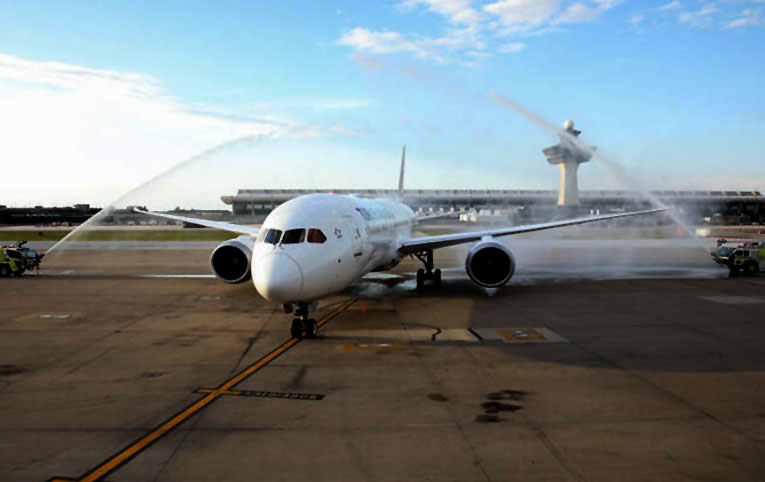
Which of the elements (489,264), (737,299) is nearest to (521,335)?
(489,264)

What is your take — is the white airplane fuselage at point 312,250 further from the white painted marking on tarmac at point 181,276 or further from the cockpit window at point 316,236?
the white painted marking on tarmac at point 181,276

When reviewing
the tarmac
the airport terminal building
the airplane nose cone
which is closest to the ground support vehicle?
the tarmac

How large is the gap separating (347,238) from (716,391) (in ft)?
31.9

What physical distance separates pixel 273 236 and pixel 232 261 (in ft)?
22.1

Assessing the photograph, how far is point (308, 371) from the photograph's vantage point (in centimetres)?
1131

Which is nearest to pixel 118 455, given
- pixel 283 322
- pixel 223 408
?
pixel 223 408

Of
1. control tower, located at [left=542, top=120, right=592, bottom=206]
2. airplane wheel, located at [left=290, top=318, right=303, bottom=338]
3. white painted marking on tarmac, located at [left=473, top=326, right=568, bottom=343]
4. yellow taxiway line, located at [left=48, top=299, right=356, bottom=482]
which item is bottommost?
yellow taxiway line, located at [left=48, top=299, right=356, bottom=482]

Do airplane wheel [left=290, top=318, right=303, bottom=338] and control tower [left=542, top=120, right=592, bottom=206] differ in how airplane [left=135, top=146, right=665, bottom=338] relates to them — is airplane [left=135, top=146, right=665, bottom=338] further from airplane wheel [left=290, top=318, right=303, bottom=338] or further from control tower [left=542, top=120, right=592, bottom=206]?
control tower [left=542, top=120, right=592, bottom=206]

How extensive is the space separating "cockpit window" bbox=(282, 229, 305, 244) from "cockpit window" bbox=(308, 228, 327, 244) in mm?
190

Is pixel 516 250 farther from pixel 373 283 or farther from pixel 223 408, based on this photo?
pixel 223 408

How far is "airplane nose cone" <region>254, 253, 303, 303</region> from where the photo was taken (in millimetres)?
13016

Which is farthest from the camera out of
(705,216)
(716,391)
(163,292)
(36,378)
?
(705,216)

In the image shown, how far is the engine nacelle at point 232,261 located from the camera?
20075mm

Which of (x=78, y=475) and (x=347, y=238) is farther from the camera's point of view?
(x=347, y=238)
